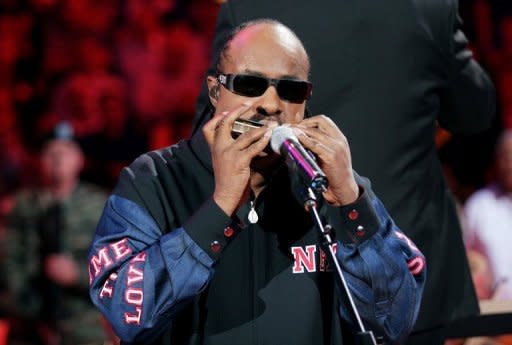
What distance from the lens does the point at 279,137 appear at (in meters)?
2.49

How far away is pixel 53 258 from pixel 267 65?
183 inches

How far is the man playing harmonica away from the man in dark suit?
1.77 feet

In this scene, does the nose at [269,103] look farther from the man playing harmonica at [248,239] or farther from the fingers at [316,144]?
the fingers at [316,144]

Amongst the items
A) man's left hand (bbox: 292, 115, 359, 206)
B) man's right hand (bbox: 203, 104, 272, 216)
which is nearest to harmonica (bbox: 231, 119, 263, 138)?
man's right hand (bbox: 203, 104, 272, 216)

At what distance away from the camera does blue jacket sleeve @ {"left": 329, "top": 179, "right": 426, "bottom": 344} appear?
2.72 meters

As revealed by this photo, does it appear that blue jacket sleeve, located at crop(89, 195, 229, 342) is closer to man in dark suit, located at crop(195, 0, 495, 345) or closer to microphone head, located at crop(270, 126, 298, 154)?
microphone head, located at crop(270, 126, 298, 154)

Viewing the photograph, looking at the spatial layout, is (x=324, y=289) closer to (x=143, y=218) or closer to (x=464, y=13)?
(x=143, y=218)

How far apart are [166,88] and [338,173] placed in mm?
9509

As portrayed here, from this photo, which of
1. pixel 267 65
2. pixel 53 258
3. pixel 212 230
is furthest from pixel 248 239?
pixel 53 258

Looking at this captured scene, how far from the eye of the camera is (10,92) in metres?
11.3

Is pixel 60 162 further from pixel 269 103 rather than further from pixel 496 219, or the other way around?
pixel 269 103

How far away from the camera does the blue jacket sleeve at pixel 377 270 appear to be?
272 cm

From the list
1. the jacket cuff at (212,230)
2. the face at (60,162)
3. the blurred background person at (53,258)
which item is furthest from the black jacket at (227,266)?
the face at (60,162)

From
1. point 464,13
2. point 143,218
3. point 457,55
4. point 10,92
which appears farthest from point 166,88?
point 143,218
